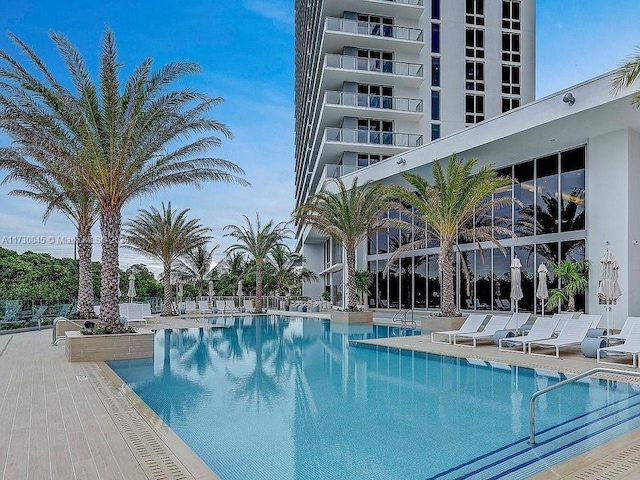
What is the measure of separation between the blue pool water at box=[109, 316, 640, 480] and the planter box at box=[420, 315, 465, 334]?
4771 millimetres

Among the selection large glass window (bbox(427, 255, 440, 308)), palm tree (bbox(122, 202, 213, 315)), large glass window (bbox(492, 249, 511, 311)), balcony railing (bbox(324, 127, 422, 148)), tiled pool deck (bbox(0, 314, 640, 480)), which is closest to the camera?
tiled pool deck (bbox(0, 314, 640, 480))

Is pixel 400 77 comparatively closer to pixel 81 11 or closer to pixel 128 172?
pixel 81 11

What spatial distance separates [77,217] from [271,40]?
83.0ft

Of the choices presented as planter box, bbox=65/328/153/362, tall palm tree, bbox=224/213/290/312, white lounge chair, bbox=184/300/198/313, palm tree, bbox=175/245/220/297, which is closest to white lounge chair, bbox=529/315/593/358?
planter box, bbox=65/328/153/362

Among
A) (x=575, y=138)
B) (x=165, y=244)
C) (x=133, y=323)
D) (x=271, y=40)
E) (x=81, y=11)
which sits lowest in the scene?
(x=133, y=323)

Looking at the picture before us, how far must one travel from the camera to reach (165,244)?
2792cm

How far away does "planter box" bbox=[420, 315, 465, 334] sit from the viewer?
1734cm

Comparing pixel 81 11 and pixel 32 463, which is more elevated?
pixel 81 11

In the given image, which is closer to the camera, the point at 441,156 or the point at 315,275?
the point at 441,156

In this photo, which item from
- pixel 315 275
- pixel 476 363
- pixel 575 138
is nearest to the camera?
pixel 476 363

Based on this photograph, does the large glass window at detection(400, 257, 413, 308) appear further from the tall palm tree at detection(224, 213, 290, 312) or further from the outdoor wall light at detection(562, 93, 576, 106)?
the outdoor wall light at detection(562, 93, 576, 106)

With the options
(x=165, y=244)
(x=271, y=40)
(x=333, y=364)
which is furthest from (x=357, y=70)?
(x=333, y=364)

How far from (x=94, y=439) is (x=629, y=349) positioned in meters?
9.97

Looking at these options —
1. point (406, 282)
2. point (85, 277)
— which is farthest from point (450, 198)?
point (85, 277)
